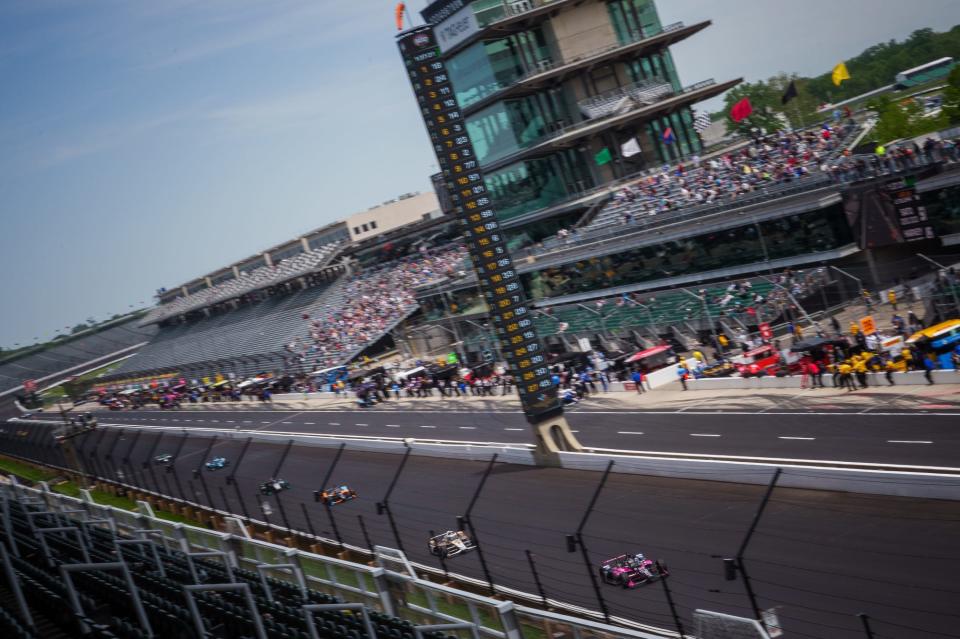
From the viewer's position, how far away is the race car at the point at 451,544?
1919 cm

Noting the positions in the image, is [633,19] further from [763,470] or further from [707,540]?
[707,540]

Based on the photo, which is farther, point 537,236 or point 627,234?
point 537,236

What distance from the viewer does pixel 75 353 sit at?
487 ft

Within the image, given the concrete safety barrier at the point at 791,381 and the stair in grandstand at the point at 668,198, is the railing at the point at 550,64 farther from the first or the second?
the concrete safety barrier at the point at 791,381

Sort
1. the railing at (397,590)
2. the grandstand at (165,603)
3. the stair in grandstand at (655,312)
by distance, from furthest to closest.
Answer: the stair in grandstand at (655,312), the railing at (397,590), the grandstand at (165,603)

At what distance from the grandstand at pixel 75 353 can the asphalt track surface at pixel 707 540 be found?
12672cm

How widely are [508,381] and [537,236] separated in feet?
73.5

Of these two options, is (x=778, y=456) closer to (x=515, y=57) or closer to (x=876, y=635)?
(x=876, y=635)

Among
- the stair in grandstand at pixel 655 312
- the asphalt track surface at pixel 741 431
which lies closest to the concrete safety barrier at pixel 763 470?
the asphalt track surface at pixel 741 431

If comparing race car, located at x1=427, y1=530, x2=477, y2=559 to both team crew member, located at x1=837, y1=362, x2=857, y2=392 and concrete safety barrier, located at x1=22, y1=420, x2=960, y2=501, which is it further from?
team crew member, located at x1=837, y1=362, x2=857, y2=392

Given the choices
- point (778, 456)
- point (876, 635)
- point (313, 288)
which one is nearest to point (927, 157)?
point (778, 456)

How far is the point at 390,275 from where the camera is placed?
77.4 m

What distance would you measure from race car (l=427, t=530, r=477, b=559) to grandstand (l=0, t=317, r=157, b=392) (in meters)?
129

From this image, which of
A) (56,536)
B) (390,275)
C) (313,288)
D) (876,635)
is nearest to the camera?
(876,635)
